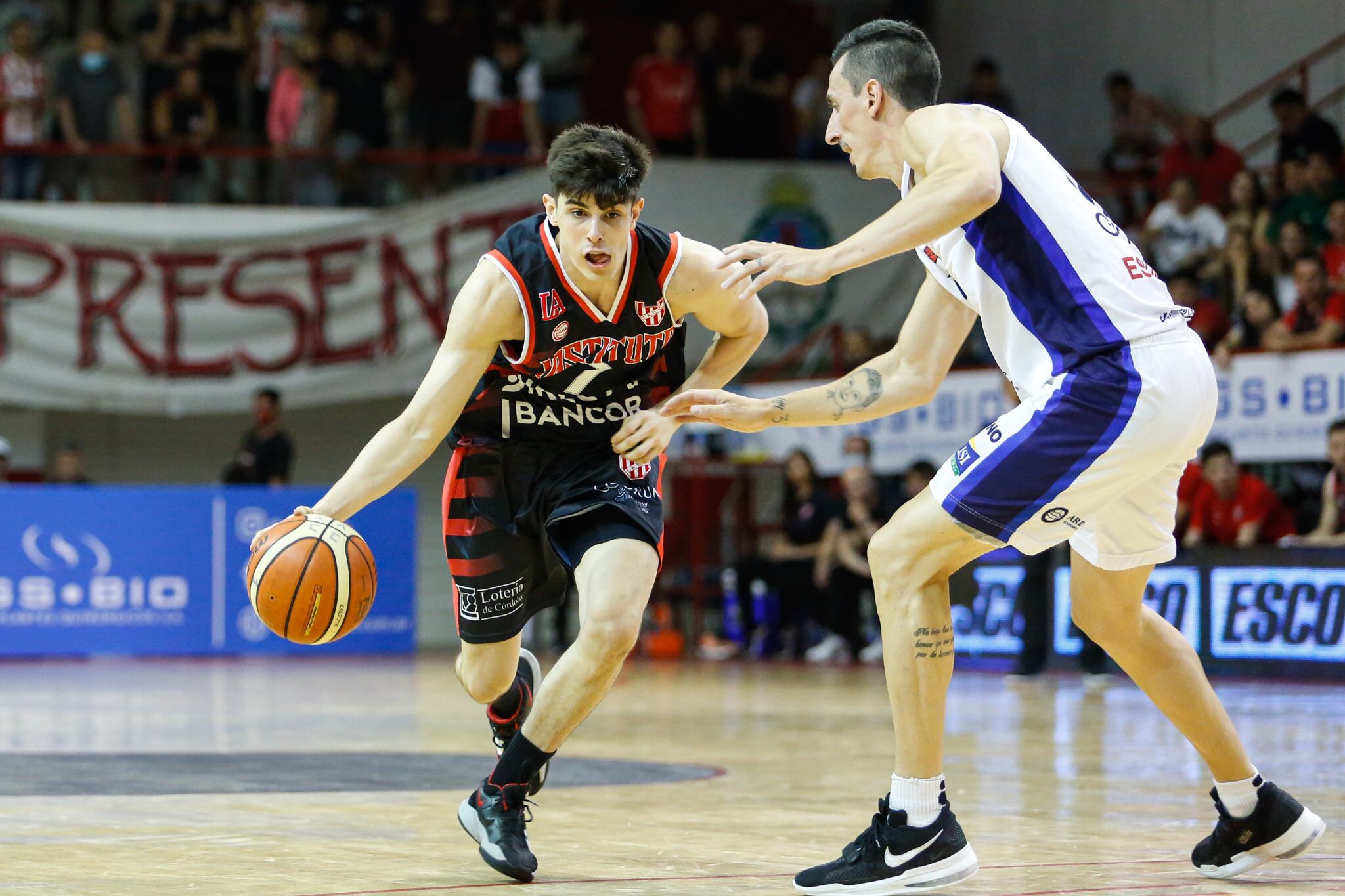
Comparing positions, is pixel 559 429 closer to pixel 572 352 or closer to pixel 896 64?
pixel 572 352

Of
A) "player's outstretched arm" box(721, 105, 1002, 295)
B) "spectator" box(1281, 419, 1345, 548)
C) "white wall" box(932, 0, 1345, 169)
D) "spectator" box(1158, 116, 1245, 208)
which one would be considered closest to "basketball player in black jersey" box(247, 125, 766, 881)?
"player's outstretched arm" box(721, 105, 1002, 295)

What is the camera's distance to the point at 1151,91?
60.3 ft

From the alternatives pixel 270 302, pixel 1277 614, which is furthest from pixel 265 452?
pixel 1277 614

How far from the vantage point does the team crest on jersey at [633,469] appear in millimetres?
5156

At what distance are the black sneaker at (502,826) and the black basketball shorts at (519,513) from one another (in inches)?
28.8

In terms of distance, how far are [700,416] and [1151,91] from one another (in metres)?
14.9

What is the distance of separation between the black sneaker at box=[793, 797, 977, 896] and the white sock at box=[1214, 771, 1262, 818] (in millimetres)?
717

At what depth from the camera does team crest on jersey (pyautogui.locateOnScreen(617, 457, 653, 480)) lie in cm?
516

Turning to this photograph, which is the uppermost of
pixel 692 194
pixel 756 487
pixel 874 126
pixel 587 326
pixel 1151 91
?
pixel 1151 91

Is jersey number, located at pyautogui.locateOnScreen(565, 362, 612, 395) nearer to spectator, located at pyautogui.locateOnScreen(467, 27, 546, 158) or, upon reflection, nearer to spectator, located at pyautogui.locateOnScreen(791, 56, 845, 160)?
spectator, located at pyautogui.locateOnScreen(467, 27, 546, 158)

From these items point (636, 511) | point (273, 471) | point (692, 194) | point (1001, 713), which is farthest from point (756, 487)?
point (636, 511)

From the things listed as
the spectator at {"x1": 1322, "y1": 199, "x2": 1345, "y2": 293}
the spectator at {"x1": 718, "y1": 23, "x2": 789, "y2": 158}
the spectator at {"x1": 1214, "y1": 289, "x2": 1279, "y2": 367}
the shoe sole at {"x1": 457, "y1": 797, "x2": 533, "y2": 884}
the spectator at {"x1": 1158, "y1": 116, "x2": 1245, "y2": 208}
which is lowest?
the shoe sole at {"x1": 457, "y1": 797, "x2": 533, "y2": 884}

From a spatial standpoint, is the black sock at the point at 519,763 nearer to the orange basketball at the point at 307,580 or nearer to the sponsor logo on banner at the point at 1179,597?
the orange basketball at the point at 307,580

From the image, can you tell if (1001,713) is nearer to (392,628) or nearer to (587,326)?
(587,326)
